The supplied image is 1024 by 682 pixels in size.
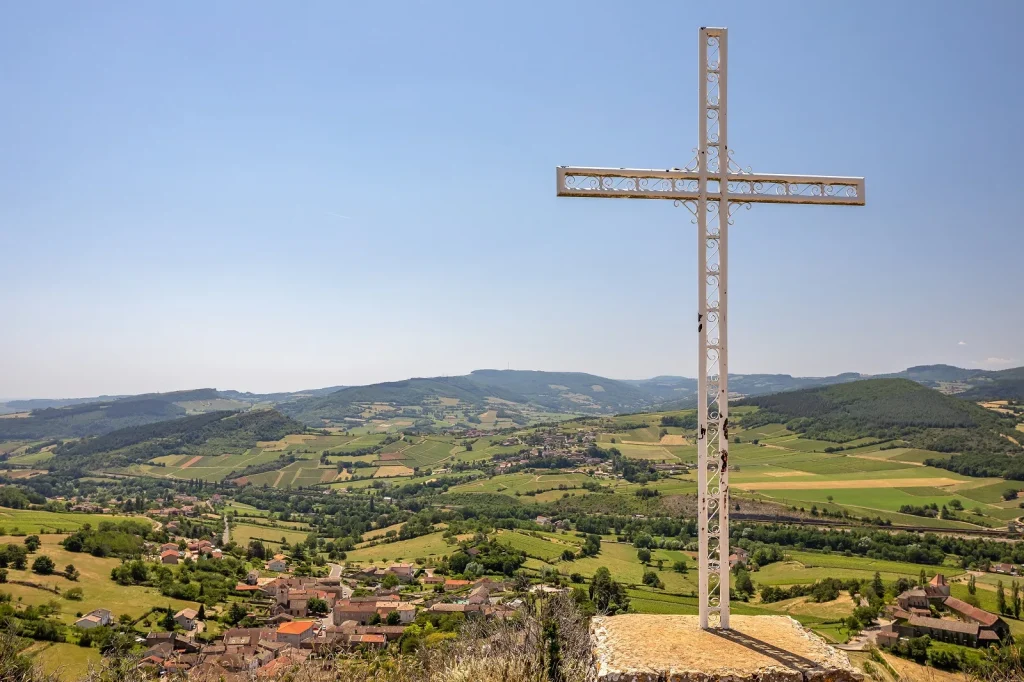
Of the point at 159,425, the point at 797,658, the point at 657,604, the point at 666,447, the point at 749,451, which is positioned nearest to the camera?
A: the point at 797,658

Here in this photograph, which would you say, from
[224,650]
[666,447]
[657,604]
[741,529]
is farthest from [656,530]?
[666,447]

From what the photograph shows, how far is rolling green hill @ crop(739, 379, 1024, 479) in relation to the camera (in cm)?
9906

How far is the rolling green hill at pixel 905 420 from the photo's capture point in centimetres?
9906

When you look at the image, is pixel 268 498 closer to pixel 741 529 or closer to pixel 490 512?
pixel 490 512

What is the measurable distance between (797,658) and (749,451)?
409 ft

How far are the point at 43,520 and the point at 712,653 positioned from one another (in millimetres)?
78515

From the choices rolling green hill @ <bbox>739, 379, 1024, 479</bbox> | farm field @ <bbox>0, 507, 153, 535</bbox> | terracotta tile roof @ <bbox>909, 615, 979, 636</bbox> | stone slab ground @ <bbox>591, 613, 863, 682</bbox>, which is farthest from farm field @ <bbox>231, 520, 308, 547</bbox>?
rolling green hill @ <bbox>739, 379, 1024, 479</bbox>

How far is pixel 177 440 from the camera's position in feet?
574

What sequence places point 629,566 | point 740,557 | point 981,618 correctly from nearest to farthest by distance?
point 981,618
point 629,566
point 740,557

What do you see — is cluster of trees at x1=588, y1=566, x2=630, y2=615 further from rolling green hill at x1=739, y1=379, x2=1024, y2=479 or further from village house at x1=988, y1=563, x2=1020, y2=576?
rolling green hill at x1=739, y1=379, x2=1024, y2=479

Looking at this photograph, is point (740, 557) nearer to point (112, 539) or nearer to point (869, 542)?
point (869, 542)

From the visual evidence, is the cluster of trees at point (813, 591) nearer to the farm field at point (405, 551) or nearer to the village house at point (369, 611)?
the village house at point (369, 611)

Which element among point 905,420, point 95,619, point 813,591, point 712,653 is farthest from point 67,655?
point 905,420

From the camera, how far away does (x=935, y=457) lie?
10281 cm
